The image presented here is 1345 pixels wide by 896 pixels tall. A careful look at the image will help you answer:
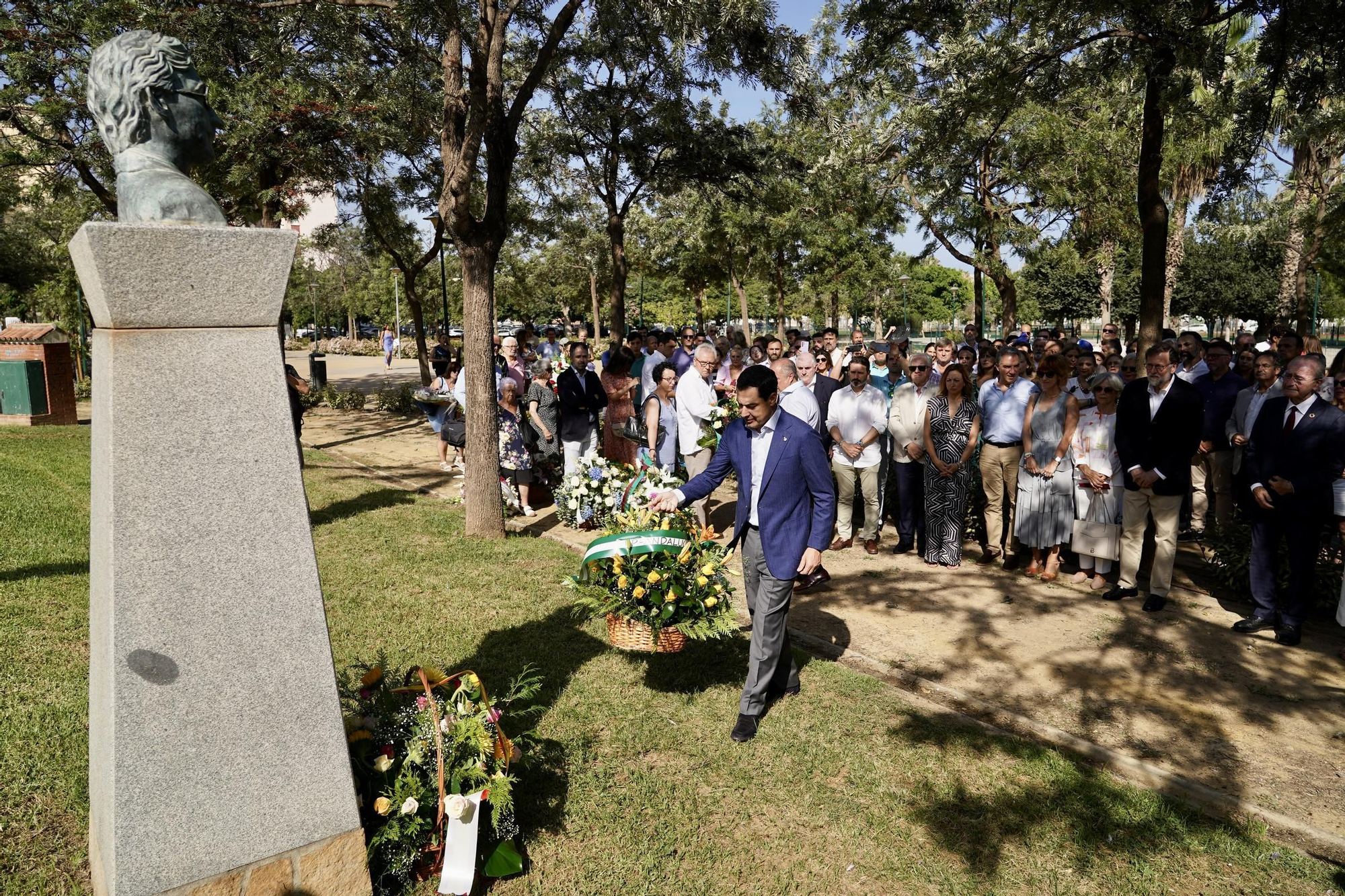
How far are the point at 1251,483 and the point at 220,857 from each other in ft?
24.6

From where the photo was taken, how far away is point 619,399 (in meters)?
10.2

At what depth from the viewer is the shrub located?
69.0 ft

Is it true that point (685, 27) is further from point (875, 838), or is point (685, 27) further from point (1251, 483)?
point (875, 838)

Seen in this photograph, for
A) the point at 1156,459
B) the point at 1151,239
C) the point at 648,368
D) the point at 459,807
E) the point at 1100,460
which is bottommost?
the point at 459,807

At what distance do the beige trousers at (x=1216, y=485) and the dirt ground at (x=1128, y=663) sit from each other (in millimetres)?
1147

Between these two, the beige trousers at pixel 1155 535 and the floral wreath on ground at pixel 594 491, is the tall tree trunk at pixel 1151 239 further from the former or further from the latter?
the floral wreath on ground at pixel 594 491

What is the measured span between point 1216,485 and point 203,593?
398 inches

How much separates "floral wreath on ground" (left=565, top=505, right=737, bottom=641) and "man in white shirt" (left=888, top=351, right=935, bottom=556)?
4.08m

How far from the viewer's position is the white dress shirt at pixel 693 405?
8.79 m

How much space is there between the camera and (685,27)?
7.95 metres

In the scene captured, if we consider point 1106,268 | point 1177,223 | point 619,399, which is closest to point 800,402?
point 619,399

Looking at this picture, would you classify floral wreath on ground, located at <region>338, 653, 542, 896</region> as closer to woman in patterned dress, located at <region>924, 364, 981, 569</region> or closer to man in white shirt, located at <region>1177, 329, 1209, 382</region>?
woman in patterned dress, located at <region>924, 364, 981, 569</region>

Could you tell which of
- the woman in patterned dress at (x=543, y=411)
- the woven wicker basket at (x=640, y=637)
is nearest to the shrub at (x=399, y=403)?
the woman in patterned dress at (x=543, y=411)

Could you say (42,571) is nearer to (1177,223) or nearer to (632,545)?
(632,545)
